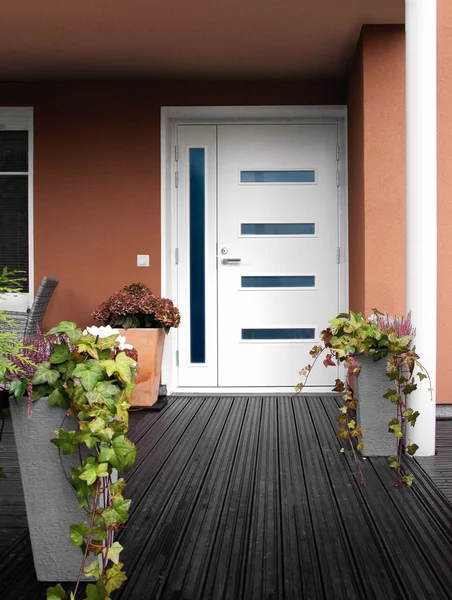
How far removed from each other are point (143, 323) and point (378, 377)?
201cm

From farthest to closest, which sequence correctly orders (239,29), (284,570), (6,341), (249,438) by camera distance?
(239,29) < (249,438) < (284,570) < (6,341)

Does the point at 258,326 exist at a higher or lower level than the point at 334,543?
higher

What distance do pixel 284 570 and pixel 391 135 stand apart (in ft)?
9.55

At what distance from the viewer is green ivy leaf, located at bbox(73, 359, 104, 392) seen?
1497 millimetres

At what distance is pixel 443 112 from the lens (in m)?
3.74

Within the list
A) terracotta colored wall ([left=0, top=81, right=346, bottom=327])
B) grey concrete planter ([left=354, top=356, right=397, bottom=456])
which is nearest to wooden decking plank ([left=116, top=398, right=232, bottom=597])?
grey concrete planter ([left=354, top=356, right=397, bottom=456])

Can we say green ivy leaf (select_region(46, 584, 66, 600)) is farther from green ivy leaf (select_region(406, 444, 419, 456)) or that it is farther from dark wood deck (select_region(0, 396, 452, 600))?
green ivy leaf (select_region(406, 444, 419, 456))

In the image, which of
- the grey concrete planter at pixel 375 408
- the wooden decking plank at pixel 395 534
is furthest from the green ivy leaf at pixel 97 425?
the grey concrete planter at pixel 375 408

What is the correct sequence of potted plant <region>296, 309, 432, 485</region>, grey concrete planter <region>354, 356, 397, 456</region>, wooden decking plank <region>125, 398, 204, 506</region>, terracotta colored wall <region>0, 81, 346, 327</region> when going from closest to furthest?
1. wooden decking plank <region>125, 398, 204, 506</region>
2. potted plant <region>296, 309, 432, 485</region>
3. grey concrete planter <region>354, 356, 397, 456</region>
4. terracotta colored wall <region>0, 81, 346, 327</region>

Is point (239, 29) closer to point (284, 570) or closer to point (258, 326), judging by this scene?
point (258, 326)

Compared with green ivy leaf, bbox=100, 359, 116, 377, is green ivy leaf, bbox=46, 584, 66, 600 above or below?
below

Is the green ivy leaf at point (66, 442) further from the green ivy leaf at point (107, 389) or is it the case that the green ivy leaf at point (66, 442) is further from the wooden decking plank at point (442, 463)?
the wooden decking plank at point (442, 463)

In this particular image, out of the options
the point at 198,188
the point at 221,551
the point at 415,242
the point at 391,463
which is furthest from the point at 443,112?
the point at 221,551

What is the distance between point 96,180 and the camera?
4582 millimetres
